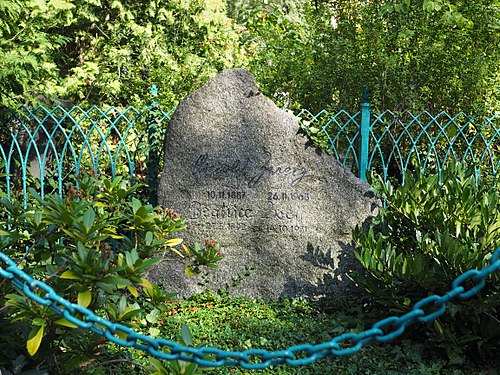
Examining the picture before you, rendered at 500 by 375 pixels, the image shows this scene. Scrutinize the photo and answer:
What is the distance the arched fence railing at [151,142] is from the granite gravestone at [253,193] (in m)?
0.58

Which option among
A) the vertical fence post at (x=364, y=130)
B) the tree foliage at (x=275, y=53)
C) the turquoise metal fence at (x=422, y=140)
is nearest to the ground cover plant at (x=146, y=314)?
the vertical fence post at (x=364, y=130)

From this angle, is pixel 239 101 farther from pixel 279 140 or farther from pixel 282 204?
pixel 282 204

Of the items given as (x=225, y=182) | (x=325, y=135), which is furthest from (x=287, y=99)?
(x=225, y=182)

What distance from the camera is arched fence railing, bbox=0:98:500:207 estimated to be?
16.8 ft

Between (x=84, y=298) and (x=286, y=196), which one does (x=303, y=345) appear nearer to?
(x=84, y=298)

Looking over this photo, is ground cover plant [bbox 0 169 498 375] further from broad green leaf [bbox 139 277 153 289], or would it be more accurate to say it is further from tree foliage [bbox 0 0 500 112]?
tree foliage [bbox 0 0 500 112]

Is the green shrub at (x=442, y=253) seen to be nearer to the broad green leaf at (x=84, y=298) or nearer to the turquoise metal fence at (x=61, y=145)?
the broad green leaf at (x=84, y=298)

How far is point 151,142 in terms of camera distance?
514 cm

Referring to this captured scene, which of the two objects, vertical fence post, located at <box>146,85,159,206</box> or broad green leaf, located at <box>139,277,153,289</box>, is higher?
vertical fence post, located at <box>146,85,159,206</box>

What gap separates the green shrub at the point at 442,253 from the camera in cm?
332

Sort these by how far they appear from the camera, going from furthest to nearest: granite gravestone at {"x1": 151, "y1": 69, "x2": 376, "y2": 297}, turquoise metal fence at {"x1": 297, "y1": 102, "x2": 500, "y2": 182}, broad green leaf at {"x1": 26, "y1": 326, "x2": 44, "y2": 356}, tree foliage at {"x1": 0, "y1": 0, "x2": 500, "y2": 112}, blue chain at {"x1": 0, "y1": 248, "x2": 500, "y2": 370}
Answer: turquoise metal fence at {"x1": 297, "y1": 102, "x2": 500, "y2": 182}
tree foliage at {"x1": 0, "y1": 0, "x2": 500, "y2": 112}
granite gravestone at {"x1": 151, "y1": 69, "x2": 376, "y2": 297}
broad green leaf at {"x1": 26, "y1": 326, "x2": 44, "y2": 356}
blue chain at {"x1": 0, "y1": 248, "x2": 500, "y2": 370}

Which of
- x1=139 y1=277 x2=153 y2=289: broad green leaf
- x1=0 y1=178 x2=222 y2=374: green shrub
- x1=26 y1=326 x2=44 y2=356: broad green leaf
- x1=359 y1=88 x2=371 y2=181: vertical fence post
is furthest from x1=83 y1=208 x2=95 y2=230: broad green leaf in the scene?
x1=359 y1=88 x2=371 y2=181: vertical fence post
